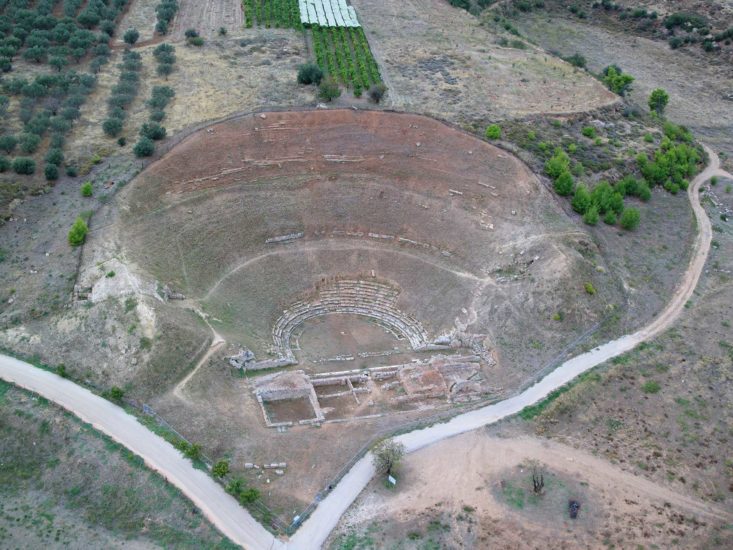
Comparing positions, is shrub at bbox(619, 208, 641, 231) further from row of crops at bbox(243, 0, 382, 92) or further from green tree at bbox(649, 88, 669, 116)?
row of crops at bbox(243, 0, 382, 92)

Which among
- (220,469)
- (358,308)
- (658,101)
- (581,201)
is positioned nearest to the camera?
(220,469)

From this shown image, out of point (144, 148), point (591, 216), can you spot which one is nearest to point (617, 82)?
point (591, 216)

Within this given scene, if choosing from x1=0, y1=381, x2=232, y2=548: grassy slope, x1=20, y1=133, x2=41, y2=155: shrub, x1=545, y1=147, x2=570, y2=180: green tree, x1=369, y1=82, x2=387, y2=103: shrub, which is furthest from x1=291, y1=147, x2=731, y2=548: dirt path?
x1=20, y1=133, x2=41, y2=155: shrub

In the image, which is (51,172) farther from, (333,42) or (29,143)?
(333,42)

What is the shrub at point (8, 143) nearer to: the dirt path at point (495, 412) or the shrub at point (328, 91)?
the shrub at point (328, 91)

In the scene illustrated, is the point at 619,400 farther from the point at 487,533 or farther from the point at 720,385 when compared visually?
the point at 487,533

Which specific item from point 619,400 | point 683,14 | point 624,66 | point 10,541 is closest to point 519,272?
point 619,400
